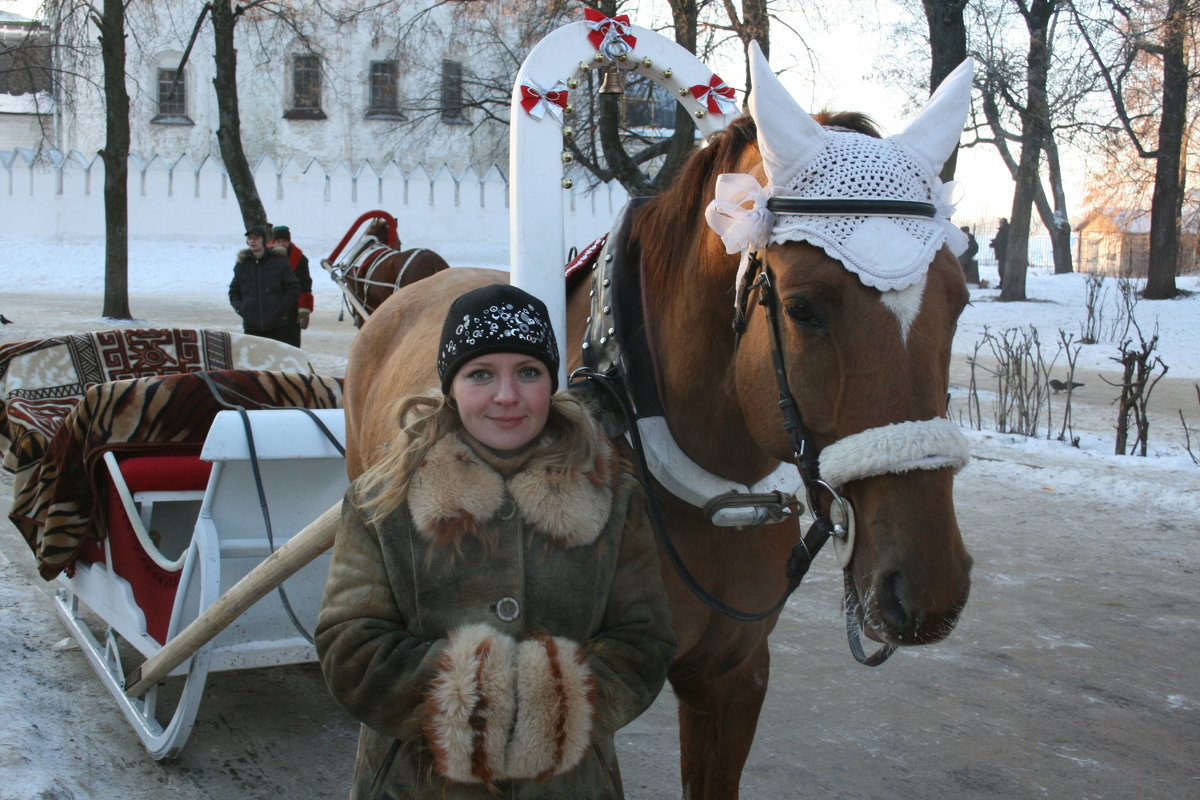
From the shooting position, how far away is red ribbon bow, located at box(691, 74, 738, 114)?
2727mm

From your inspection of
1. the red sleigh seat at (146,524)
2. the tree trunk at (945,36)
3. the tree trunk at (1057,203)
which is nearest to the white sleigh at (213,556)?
the red sleigh seat at (146,524)

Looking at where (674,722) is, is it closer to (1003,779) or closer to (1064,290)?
(1003,779)

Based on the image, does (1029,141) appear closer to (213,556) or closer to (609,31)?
(609,31)

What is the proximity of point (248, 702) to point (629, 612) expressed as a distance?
2.74 m

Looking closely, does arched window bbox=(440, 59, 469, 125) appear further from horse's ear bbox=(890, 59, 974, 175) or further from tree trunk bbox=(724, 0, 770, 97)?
horse's ear bbox=(890, 59, 974, 175)

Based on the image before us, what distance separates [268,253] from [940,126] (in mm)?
9842

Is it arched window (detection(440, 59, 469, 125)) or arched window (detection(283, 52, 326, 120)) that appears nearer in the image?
arched window (detection(440, 59, 469, 125))

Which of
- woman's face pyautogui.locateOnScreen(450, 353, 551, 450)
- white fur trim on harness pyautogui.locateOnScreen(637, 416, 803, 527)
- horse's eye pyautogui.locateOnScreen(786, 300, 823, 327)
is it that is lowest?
white fur trim on harness pyautogui.locateOnScreen(637, 416, 803, 527)

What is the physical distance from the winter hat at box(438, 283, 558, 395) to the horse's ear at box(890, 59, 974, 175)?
2.35 ft

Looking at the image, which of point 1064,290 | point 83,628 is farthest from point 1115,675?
point 1064,290

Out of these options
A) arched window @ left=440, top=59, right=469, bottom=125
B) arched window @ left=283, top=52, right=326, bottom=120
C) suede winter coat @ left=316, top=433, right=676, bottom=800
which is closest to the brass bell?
suede winter coat @ left=316, top=433, right=676, bottom=800

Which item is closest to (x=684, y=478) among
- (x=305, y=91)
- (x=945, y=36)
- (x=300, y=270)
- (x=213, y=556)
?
(x=213, y=556)

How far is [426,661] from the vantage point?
1647mm

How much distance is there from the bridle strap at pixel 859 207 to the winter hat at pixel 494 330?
1.56 feet
